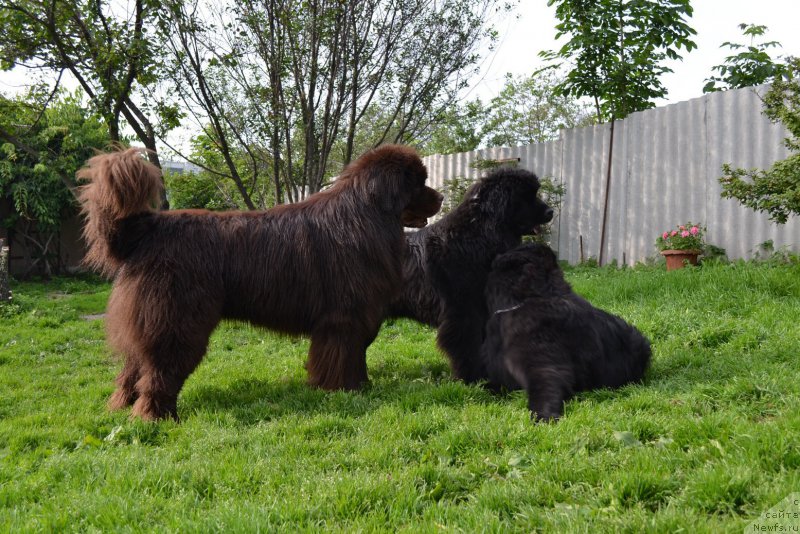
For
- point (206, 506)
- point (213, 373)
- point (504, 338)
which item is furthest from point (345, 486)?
point (213, 373)

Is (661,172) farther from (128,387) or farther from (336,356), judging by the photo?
(128,387)

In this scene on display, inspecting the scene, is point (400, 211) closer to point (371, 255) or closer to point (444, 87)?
point (371, 255)

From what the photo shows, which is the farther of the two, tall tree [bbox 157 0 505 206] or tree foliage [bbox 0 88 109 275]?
tree foliage [bbox 0 88 109 275]

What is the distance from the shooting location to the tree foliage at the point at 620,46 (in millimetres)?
9602

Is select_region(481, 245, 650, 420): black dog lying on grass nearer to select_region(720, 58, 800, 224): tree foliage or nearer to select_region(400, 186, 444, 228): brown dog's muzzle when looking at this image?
select_region(400, 186, 444, 228): brown dog's muzzle

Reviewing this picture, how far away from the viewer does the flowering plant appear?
27.6 feet

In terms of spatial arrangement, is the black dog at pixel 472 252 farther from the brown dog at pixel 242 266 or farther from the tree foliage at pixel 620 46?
the tree foliage at pixel 620 46

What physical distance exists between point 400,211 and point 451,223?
18.7 inches

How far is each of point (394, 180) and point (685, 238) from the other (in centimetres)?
545

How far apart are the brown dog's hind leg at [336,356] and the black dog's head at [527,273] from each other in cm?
110

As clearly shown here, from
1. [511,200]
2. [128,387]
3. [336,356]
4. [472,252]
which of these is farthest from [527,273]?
[128,387]

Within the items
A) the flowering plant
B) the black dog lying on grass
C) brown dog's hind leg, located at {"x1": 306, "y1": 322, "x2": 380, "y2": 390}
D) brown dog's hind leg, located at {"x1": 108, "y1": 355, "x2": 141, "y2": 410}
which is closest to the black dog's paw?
the black dog lying on grass

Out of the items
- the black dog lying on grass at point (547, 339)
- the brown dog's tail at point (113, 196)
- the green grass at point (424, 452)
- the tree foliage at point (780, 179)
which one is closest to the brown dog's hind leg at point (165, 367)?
the green grass at point (424, 452)

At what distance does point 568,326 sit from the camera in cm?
395
